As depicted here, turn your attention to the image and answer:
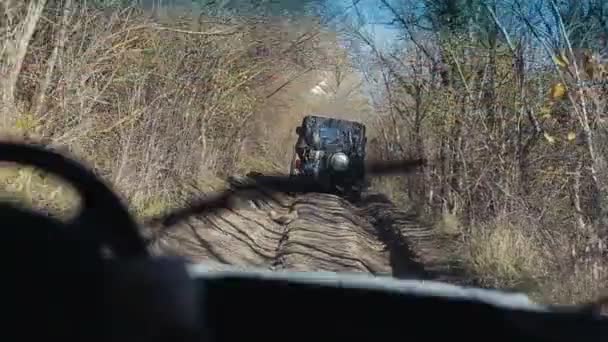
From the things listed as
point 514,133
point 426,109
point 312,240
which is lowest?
point 312,240

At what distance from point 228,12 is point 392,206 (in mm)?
7862

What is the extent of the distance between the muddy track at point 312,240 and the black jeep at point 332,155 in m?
5.52

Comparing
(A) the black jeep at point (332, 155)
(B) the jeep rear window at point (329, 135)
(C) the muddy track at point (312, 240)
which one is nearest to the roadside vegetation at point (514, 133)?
(C) the muddy track at point (312, 240)

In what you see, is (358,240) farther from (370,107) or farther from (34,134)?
(370,107)

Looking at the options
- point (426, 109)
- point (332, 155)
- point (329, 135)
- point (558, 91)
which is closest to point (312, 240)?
point (426, 109)

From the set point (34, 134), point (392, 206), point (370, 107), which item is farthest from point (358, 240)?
point (370, 107)

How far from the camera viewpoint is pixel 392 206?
83.0 feet

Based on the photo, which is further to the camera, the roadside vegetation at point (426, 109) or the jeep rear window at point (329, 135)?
the jeep rear window at point (329, 135)

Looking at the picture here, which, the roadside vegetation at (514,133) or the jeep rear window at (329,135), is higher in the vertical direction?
the jeep rear window at (329,135)

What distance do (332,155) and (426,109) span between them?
9087mm

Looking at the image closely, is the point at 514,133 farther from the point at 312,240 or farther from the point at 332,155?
the point at 332,155

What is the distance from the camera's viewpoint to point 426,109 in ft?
69.6

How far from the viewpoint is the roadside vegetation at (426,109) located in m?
9.48

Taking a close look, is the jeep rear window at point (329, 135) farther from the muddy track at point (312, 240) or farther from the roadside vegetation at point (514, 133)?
the muddy track at point (312, 240)
